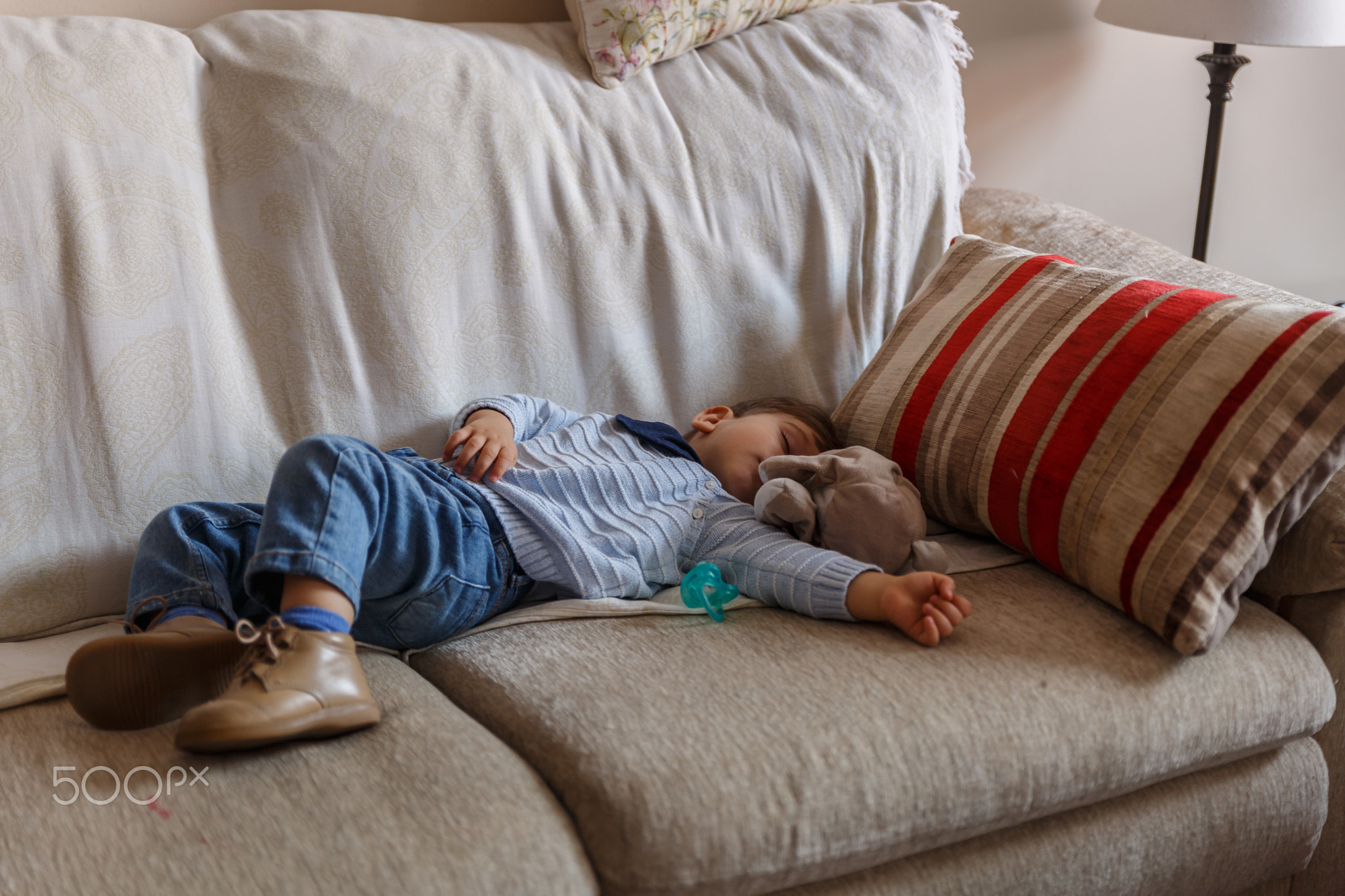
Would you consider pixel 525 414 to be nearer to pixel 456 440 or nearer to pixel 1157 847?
pixel 456 440

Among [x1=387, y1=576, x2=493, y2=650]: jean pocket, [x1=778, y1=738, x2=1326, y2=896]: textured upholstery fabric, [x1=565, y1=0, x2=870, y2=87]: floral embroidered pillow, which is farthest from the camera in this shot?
[x1=565, y1=0, x2=870, y2=87]: floral embroidered pillow

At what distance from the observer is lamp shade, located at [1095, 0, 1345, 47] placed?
5.85 ft

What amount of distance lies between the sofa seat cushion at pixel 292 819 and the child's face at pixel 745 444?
547mm

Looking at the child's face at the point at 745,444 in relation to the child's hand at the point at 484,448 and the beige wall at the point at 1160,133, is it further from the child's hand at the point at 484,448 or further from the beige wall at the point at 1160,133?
the beige wall at the point at 1160,133

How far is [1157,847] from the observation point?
1.09 metres

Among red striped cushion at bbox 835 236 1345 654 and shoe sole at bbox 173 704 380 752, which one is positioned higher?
red striped cushion at bbox 835 236 1345 654

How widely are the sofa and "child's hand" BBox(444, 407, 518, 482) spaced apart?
96 mm

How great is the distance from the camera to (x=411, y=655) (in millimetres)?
1150

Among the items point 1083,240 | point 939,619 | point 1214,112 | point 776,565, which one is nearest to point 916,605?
point 939,619

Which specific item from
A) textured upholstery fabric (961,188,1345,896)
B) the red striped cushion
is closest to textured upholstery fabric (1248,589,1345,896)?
textured upholstery fabric (961,188,1345,896)

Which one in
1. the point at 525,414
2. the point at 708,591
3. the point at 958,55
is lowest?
the point at 708,591

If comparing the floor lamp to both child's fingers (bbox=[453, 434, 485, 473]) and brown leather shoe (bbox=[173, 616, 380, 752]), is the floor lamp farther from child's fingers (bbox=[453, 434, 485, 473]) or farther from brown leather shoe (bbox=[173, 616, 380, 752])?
brown leather shoe (bbox=[173, 616, 380, 752])

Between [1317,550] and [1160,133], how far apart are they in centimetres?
153

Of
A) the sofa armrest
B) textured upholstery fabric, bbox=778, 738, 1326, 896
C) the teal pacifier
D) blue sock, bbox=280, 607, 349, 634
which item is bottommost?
textured upholstery fabric, bbox=778, 738, 1326, 896
